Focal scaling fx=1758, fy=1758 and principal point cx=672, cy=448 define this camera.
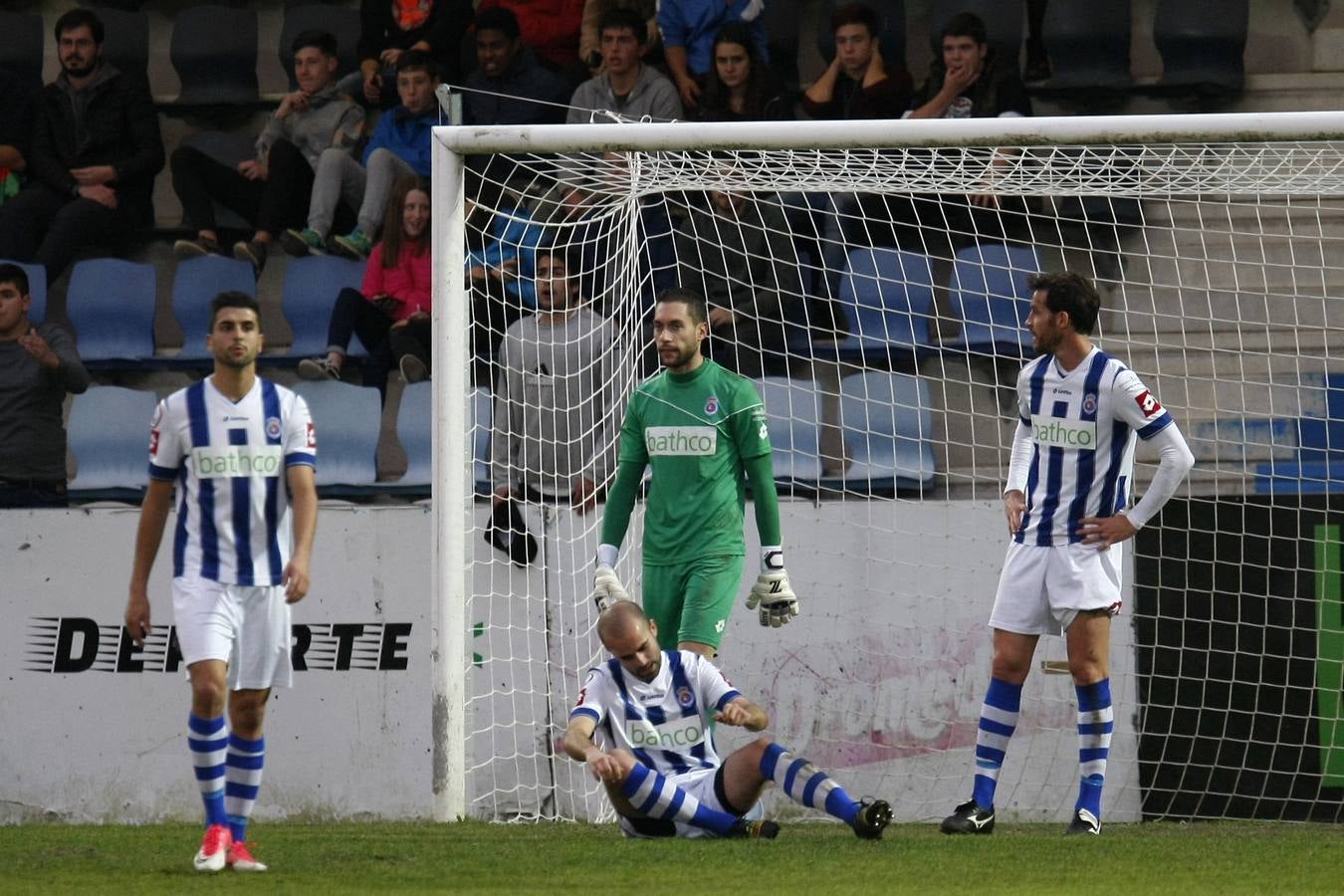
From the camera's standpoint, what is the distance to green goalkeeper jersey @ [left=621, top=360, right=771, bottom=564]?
20.0ft

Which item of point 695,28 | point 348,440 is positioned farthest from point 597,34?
point 348,440

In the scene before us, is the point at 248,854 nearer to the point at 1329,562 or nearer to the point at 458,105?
the point at 458,105

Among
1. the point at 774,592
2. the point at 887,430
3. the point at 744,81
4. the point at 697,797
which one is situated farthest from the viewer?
the point at 744,81

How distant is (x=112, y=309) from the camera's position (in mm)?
10039

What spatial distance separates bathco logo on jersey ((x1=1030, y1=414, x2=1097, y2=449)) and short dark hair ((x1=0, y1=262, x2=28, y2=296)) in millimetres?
5720

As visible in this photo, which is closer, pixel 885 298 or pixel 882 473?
pixel 882 473

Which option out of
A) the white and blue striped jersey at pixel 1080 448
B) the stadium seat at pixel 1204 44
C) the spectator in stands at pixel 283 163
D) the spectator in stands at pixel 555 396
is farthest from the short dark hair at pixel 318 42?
the white and blue striped jersey at pixel 1080 448

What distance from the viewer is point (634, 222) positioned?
7.55 metres

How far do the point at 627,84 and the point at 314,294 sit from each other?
211cm

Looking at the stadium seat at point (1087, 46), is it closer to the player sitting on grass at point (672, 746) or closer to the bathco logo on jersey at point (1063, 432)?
the bathco logo on jersey at point (1063, 432)

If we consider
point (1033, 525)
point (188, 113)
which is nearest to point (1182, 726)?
point (1033, 525)

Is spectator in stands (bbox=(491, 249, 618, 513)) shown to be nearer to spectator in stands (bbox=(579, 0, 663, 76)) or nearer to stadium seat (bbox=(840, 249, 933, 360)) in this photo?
stadium seat (bbox=(840, 249, 933, 360))

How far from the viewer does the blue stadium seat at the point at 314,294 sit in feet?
32.2

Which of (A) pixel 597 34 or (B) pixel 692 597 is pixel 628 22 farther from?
(B) pixel 692 597
